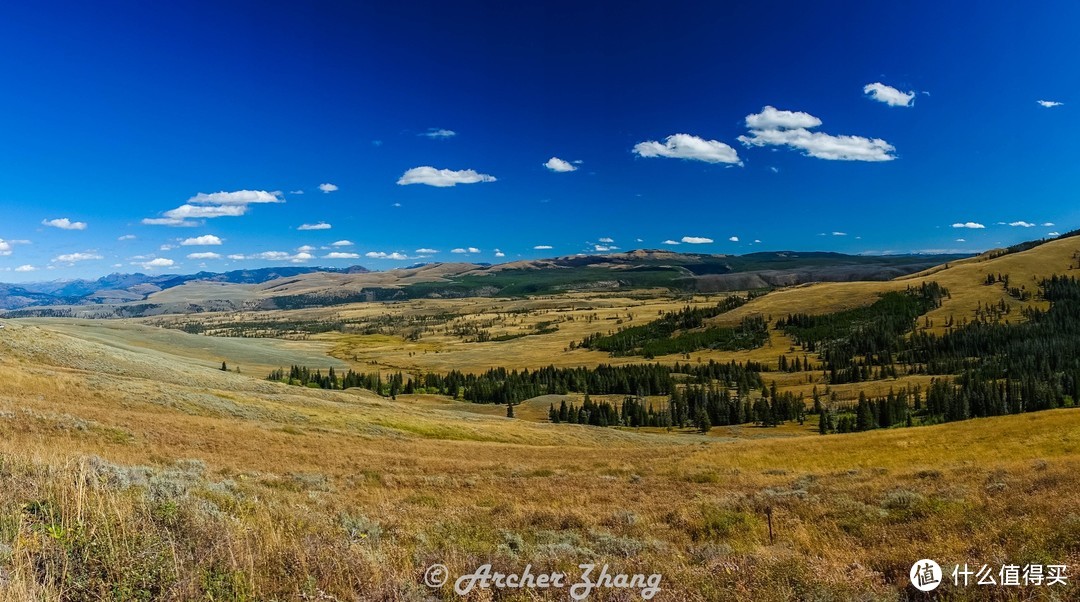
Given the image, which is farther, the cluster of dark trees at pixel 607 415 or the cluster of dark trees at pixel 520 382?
the cluster of dark trees at pixel 520 382

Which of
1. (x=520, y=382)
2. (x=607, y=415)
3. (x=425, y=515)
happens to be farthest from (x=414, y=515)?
(x=520, y=382)

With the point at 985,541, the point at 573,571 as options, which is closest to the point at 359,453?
the point at 573,571

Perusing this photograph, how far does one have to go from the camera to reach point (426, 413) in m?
71.8

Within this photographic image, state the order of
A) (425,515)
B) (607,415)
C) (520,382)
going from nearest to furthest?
1. (425,515)
2. (607,415)
3. (520,382)

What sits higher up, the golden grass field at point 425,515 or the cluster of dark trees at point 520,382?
the golden grass field at point 425,515

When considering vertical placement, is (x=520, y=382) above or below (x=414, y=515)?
below

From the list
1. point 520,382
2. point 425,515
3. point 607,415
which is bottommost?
point 607,415

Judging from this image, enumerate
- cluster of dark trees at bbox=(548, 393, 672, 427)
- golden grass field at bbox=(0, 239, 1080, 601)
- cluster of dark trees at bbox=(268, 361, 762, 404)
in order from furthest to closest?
cluster of dark trees at bbox=(268, 361, 762, 404), cluster of dark trees at bbox=(548, 393, 672, 427), golden grass field at bbox=(0, 239, 1080, 601)

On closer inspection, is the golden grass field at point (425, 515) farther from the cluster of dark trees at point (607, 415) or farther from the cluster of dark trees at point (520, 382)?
the cluster of dark trees at point (520, 382)

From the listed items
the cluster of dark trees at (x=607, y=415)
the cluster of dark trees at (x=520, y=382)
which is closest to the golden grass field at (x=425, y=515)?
the cluster of dark trees at (x=607, y=415)

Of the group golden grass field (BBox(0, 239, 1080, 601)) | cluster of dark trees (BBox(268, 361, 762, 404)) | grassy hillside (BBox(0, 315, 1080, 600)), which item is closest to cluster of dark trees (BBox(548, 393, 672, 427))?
cluster of dark trees (BBox(268, 361, 762, 404))

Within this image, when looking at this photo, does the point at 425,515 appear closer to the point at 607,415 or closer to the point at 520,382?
the point at 607,415

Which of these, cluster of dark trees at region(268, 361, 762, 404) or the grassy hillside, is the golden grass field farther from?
cluster of dark trees at region(268, 361, 762, 404)

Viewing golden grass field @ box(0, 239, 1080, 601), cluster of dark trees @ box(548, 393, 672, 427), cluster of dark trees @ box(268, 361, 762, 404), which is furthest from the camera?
cluster of dark trees @ box(268, 361, 762, 404)
